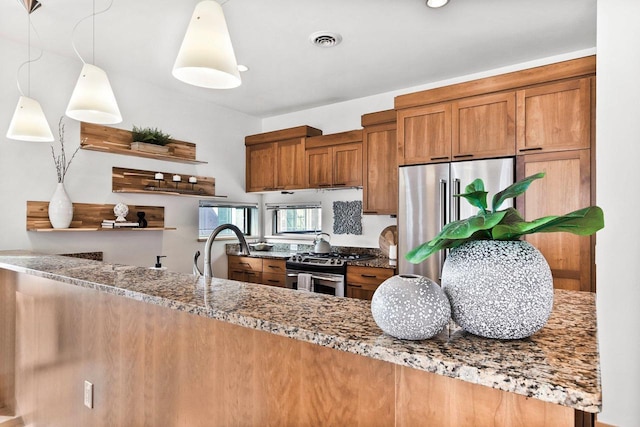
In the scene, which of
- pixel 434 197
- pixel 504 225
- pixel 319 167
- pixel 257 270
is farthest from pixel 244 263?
pixel 504 225

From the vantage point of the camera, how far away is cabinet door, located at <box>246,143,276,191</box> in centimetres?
474

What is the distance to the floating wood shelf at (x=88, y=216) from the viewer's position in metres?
3.08

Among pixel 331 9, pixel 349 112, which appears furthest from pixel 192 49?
pixel 349 112

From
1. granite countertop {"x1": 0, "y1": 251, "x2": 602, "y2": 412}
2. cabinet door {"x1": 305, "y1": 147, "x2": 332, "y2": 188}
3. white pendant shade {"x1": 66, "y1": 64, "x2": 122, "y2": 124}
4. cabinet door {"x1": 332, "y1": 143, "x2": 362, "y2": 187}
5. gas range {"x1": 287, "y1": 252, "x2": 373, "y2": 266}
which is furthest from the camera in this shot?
cabinet door {"x1": 305, "y1": 147, "x2": 332, "y2": 188}

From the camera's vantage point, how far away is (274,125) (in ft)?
16.8

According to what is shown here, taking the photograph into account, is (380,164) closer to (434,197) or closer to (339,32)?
(434,197)

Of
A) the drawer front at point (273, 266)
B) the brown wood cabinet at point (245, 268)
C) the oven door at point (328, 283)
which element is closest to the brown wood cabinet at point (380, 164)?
the oven door at point (328, 283)

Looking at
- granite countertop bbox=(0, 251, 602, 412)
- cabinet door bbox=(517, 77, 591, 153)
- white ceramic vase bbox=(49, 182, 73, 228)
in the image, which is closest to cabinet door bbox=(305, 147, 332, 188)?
cabinet door bbox=(517, 77, 591, 153)

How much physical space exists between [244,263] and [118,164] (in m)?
1.74

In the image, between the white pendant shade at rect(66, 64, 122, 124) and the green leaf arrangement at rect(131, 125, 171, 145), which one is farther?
the green leaf arrangement at rect(131, 125, 171, 145)

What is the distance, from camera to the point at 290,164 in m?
4.55

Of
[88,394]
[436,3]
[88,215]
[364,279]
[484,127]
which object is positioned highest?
[436,3]

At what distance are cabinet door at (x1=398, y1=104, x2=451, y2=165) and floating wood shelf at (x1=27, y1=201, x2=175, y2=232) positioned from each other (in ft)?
8.36

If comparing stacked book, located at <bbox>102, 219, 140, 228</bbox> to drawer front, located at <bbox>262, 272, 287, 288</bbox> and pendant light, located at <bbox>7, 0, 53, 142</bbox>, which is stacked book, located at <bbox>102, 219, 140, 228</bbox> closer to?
pendant light, located at <bbox>7, 0, 53, 142</bbox>
